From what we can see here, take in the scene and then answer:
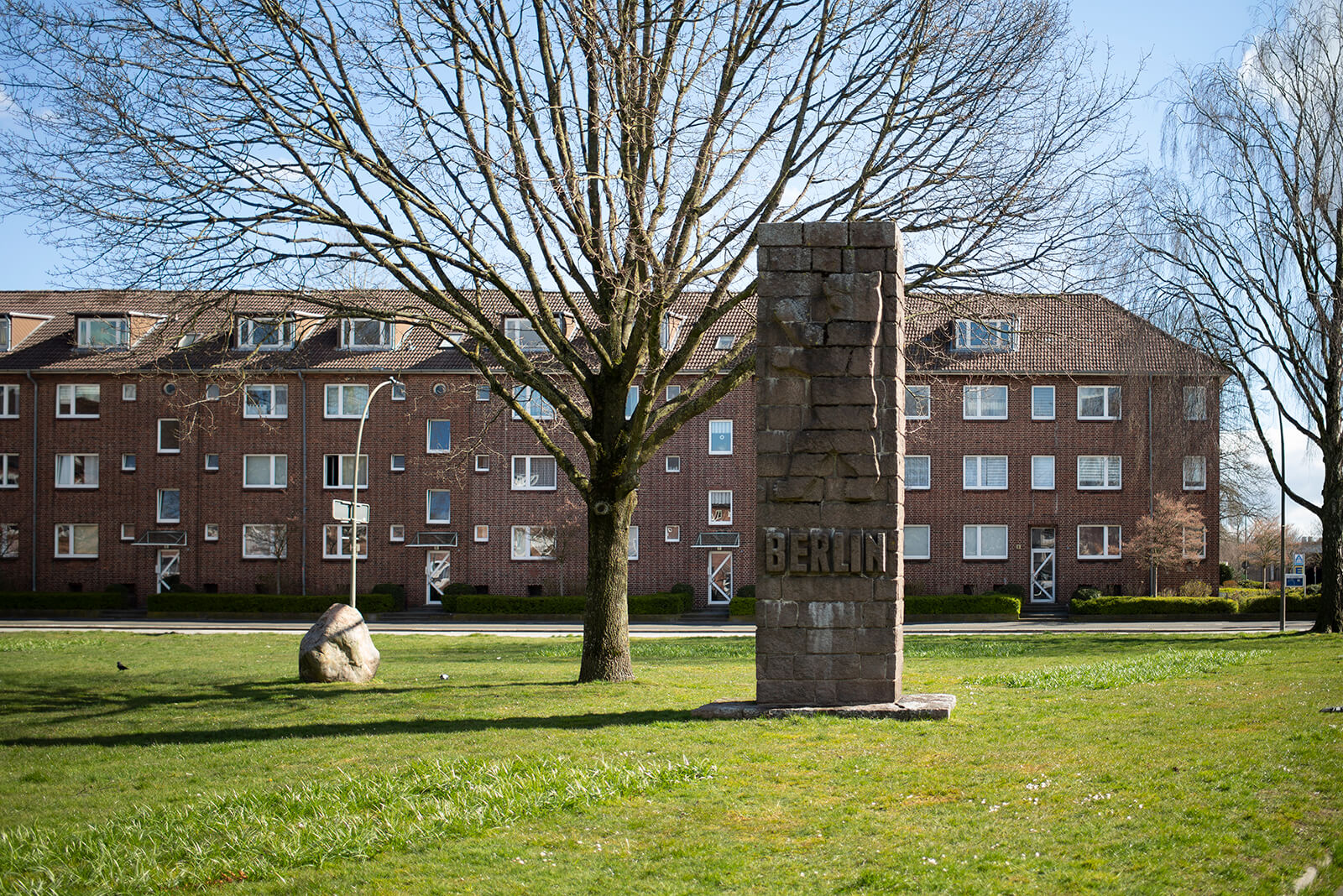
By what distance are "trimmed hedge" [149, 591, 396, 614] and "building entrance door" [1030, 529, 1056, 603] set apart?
928 inches

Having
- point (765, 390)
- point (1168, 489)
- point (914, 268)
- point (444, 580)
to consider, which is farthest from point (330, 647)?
point (1168, 489)

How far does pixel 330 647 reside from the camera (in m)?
16.4

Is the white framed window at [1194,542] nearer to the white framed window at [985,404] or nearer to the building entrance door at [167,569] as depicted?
the white framed window at [985,404]

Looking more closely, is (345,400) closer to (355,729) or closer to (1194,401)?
(1194,401)

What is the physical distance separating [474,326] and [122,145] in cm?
461

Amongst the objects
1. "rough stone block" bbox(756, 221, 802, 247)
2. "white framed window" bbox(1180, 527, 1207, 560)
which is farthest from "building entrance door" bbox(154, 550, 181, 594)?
"rough stone block" bbox(756, 221, 802, 247)

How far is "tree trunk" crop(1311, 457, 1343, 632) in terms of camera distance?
84.8 ft

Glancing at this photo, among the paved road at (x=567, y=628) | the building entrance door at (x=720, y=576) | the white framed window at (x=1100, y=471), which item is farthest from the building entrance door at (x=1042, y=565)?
the building entrance door at (x=720, y=576)

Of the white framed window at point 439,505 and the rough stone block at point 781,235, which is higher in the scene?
the rough stone block at point 781,235

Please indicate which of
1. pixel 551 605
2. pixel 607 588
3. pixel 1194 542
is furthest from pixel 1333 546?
pixel 551 605

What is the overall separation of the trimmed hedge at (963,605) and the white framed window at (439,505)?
1753 centimetres

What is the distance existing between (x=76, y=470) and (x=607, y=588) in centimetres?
3787

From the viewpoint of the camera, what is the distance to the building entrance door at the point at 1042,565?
4222cm

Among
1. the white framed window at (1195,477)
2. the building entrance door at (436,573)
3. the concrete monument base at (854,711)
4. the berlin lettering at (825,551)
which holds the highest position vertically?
the white framed window at (1195,477)
